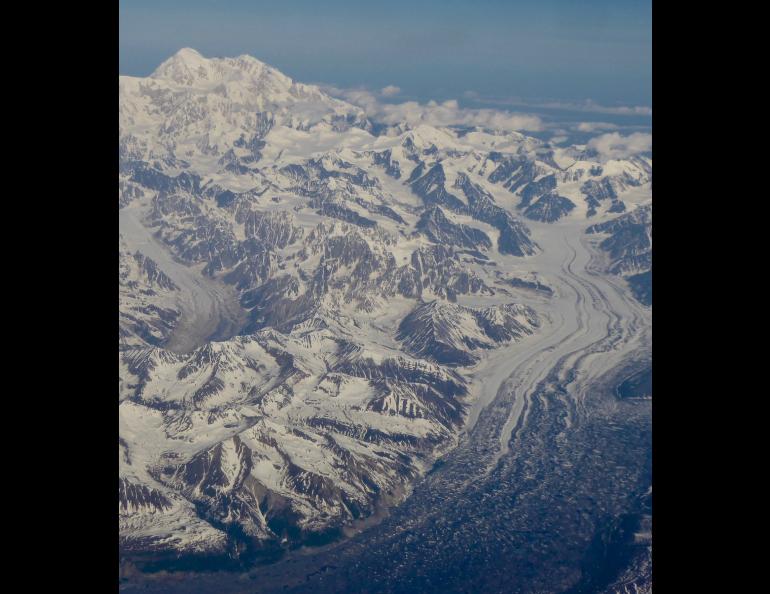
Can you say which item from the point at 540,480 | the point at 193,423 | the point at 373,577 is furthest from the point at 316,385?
the point at 373,577
